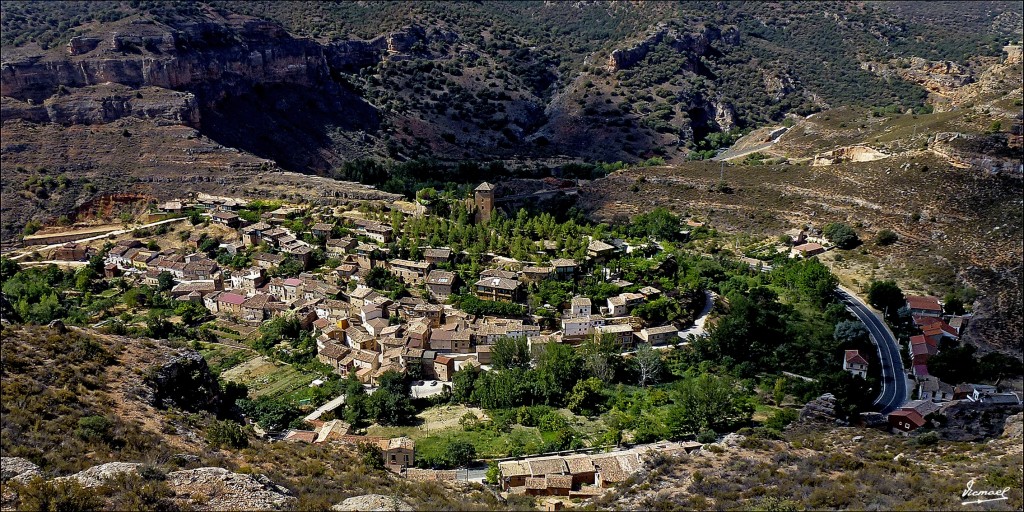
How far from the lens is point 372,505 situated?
18.2 metres

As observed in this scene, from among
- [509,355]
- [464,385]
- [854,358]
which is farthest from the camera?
[509,355]

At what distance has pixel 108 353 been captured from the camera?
25.9 m

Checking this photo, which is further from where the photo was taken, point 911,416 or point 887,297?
point 887,297

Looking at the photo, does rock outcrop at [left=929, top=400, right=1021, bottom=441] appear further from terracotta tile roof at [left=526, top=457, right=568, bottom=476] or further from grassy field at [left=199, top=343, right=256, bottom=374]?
grassy field at [left=199, top=343, right=256, bottom=374]

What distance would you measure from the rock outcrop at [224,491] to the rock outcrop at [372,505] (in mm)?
1312

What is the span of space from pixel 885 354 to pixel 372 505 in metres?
30.4

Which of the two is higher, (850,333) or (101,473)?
(101,473)

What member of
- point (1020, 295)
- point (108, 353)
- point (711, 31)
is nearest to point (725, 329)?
point (1020, 295)

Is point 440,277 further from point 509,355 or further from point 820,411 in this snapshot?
point 820,411

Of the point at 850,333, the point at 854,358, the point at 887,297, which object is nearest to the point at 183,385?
the point at 854,358

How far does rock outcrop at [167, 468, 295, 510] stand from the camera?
55.9 ft

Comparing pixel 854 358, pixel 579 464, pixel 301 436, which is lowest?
pixel 301 436

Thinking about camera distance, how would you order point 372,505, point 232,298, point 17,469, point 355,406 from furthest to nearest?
1. point 232,298
2. point 355,406
3. point 372,505
4. point 17,469

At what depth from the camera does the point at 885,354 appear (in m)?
38.0
